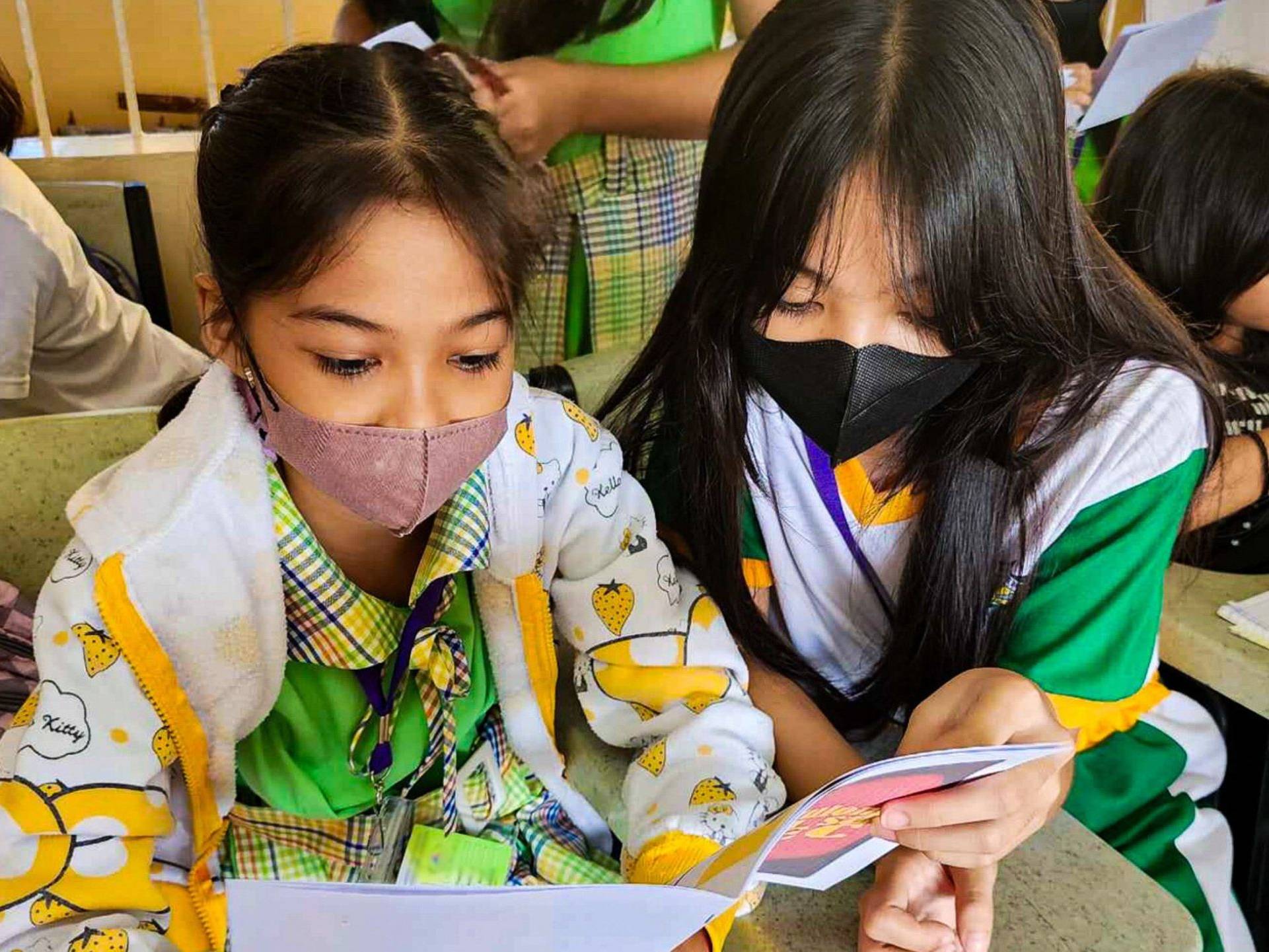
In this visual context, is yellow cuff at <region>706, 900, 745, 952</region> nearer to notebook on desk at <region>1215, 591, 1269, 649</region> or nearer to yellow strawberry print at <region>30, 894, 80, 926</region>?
yellow strawberry print at <region>30, 894, 80, 926</region>

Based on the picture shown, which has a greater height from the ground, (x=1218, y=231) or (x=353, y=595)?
(x=1218, y=231)

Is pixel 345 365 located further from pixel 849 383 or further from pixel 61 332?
pixel 61 332

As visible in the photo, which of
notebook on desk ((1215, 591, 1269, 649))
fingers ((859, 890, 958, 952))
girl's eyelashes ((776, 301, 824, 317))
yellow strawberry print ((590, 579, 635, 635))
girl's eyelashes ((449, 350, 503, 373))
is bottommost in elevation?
notebook on desk ((1215, 591, 1269, 649))

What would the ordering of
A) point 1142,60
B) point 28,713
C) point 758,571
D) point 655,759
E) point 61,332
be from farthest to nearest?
1. point 1142,60
2. point 61,332
3. point 758,571
4. point 655,759
5. point 28,713

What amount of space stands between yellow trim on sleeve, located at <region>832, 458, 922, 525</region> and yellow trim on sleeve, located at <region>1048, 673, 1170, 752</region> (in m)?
0.24

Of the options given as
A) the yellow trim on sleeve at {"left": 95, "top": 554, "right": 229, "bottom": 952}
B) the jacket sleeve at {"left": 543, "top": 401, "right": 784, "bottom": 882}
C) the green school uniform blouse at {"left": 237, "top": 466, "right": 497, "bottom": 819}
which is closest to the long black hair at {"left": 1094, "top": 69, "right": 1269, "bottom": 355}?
the jacket sleeve at {"left": 543, "top": 401, "right": 784, "bottom": 882}

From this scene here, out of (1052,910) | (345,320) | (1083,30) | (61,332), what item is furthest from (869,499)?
(1083,30)

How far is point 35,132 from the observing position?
145 inches

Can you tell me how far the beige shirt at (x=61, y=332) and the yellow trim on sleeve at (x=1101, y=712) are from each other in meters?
1.46

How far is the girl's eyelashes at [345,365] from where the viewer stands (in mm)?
943

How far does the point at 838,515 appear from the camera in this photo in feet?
4.00

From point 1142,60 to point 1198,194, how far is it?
0.82 m

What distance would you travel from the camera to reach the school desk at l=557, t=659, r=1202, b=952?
31.6 inches

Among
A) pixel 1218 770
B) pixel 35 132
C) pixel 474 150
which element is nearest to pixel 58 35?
pixel 35 132
